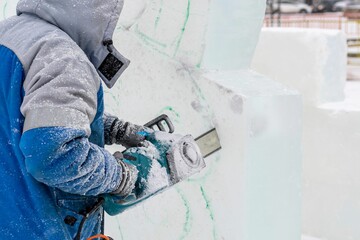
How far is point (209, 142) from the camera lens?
2629mm

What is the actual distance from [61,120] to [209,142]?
1069 millimetres

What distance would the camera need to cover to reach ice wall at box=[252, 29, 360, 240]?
4.38m

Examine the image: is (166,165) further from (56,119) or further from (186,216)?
(186,216)

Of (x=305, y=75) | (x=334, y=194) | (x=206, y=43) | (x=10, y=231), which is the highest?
(x=206, y=43)

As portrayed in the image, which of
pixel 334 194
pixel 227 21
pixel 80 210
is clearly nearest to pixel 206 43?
pixel 227 21

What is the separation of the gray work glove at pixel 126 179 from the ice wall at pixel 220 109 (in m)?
0.70

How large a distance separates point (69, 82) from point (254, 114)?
39.8 inches

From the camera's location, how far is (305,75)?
15.5 feet

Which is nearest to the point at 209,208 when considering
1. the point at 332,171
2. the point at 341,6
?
the point at 332,171

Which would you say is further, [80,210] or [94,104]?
[80,210]

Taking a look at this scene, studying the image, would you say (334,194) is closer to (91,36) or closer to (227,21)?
(227,21)

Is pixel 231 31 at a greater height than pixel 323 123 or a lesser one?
greater

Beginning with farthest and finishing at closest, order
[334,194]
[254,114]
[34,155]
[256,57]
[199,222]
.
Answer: [256,57] → [334,194] → [199,222] → [254,114] → [34,155]

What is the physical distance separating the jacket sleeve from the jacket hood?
0.09 m
